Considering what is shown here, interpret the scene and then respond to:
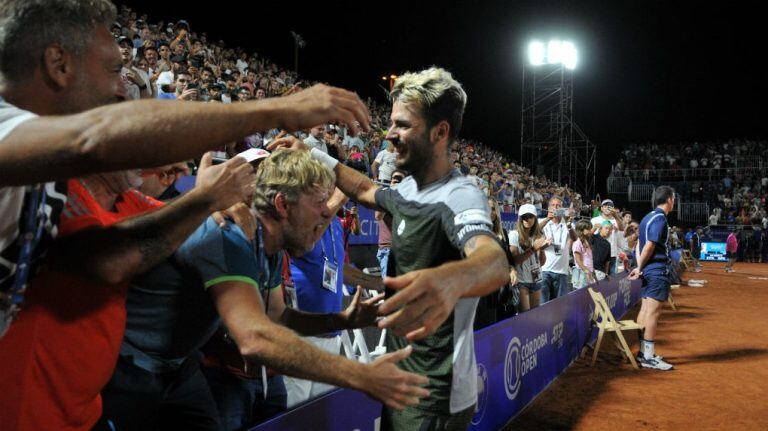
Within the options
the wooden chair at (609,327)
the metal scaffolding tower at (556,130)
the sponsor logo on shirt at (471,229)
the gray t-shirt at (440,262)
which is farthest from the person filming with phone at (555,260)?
the metal scaffolding tower at (556,130)

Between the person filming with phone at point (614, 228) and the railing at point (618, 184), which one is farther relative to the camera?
the railing at point (618, 184)

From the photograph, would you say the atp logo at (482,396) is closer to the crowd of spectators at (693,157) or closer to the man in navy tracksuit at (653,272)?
the man in navy tracksuit at (653,272)

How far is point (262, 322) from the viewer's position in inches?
65.7

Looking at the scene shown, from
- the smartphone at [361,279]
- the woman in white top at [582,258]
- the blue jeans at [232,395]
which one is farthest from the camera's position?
the woman in white top at [582,258]

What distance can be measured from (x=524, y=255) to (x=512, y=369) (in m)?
2.32

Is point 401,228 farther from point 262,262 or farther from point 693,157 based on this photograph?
point 693,157

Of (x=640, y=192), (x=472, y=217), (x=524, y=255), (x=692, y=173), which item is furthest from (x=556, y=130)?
(x=472, y=217)

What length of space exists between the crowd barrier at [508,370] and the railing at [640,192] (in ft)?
92.0

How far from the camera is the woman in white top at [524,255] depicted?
7.71 metres

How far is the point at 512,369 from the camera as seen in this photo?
17.7 feet

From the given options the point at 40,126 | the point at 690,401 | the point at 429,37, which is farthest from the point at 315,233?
the point at 429,37

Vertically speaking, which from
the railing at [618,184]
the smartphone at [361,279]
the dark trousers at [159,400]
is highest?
the railing at [618,184]

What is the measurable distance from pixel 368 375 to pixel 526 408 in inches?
194

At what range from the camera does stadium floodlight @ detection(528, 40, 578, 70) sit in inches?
1238
